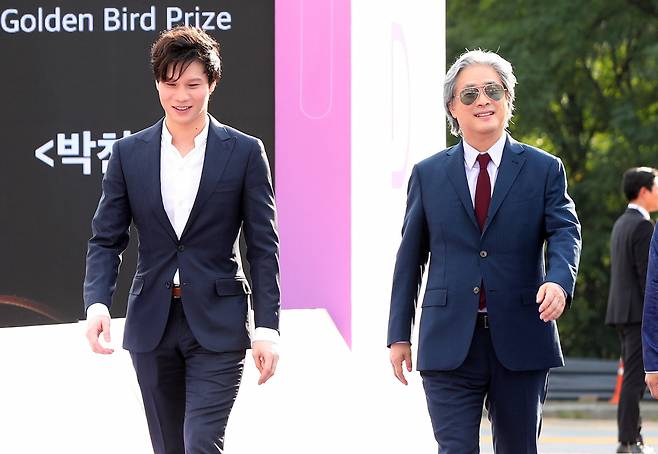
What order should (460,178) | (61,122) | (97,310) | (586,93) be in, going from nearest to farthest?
(97,310) → (460,178) → (61,122) → (586,93)

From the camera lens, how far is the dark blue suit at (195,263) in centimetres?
502

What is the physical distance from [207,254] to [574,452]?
712cm

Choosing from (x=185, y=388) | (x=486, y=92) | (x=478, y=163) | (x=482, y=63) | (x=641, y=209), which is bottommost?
(x=185, y=388)

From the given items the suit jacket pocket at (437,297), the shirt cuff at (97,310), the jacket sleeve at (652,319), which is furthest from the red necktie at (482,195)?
the shirt cuff at (97,310)

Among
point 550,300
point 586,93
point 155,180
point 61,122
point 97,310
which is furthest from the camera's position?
point 586,93

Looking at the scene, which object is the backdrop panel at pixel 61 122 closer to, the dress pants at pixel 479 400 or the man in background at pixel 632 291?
the dress pants at pixel 479 400

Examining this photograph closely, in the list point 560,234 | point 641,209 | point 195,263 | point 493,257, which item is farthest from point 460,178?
point 641,209

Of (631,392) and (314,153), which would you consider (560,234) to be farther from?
(631,392)

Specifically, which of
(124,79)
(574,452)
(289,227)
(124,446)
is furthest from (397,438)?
(574,452)

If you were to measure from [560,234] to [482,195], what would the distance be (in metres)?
0.32

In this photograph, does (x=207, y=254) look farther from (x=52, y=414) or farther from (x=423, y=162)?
(x=52, y=414)

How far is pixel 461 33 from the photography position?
23.1 m

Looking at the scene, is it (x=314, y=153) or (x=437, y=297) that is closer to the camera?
(x=437, y=297)

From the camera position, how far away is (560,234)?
5.11 meters
